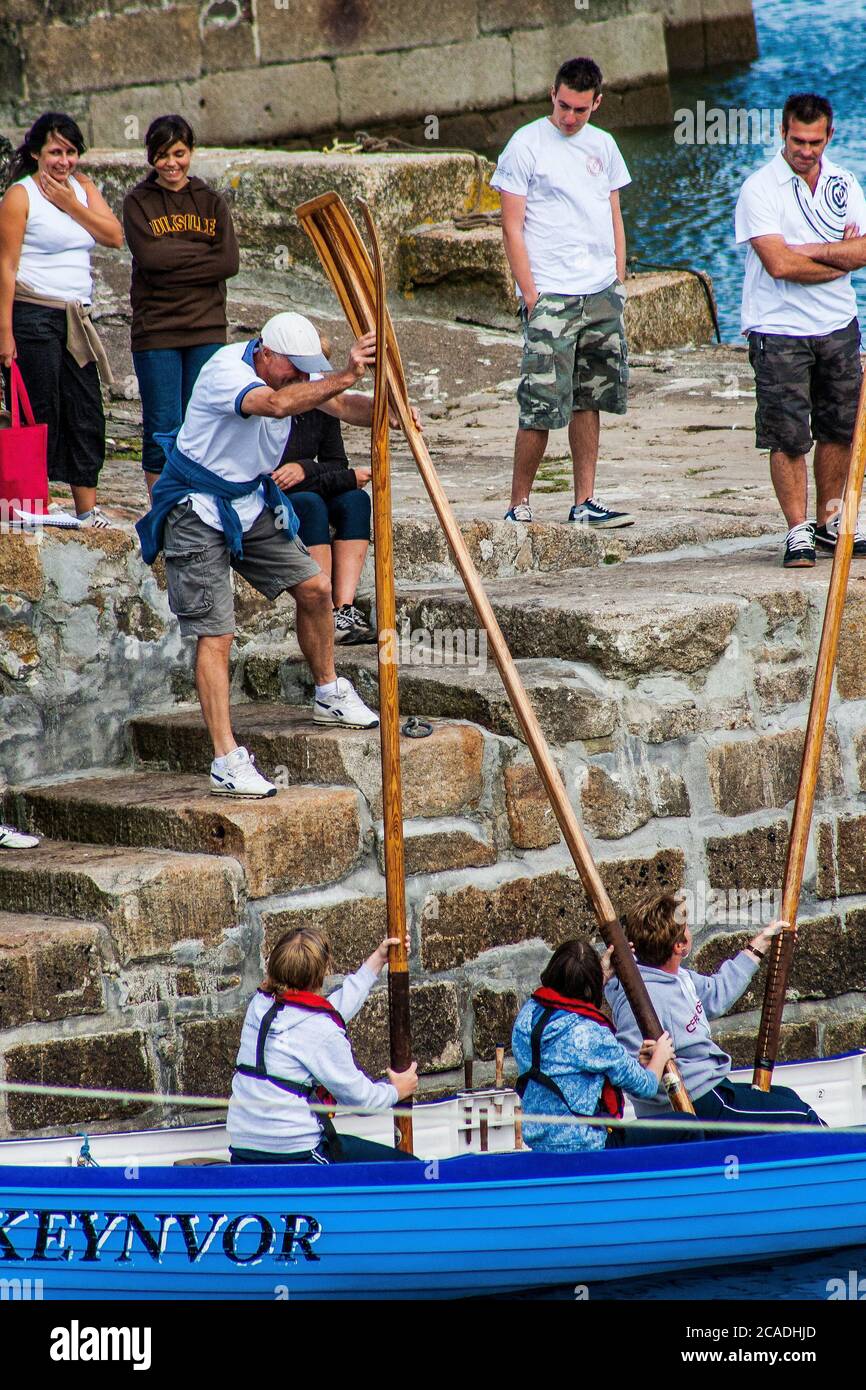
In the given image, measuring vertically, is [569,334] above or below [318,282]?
below

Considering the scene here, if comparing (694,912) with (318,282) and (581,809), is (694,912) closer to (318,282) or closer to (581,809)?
(581,809)

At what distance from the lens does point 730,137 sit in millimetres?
15234

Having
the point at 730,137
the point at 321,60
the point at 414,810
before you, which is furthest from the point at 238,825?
the point at 730,137

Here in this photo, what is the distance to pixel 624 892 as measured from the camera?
6.73 metres

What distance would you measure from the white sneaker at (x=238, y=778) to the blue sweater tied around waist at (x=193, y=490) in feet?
2.03

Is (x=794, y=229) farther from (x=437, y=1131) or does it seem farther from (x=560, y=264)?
(x=437, y=1131)

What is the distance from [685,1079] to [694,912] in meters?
1.17

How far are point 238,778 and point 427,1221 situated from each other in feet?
5.22

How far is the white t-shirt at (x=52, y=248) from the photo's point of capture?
706 cm

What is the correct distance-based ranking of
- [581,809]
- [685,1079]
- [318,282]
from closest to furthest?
1. [685,1079]
2. [581,809]
3. [318,282]

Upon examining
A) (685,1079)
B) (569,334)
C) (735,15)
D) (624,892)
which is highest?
(735,15)


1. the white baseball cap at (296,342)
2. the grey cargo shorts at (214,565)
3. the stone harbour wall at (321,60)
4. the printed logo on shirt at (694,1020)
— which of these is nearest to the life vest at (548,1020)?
the printed logo on shirt at (694,1020)
